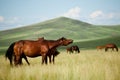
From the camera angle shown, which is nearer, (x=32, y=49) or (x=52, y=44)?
(x=32, y=49)

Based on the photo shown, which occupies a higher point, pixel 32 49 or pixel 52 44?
pixel 52 44

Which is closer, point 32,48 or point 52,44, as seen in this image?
point 32,48

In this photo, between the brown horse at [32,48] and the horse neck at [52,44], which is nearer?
the brown horse at [32,48]

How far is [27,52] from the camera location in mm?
12375

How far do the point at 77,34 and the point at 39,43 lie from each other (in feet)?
332

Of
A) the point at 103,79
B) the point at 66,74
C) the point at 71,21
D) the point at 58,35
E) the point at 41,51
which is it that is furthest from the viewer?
the point at 71,21

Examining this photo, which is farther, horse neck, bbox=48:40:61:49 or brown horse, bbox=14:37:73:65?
horse neck, bbox=48:40:61:49

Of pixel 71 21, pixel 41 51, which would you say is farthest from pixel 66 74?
pixel 71 21

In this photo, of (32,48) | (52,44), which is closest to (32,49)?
(32,48)

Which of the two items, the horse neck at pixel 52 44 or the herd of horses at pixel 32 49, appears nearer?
the herd of horses at pixel 32 49

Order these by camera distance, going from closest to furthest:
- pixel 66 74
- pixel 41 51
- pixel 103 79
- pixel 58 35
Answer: pixel 103 79 < pixel 66 74 < pixel 41 51 < pixel 58 35

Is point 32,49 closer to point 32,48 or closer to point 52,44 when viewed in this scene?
point 32,48

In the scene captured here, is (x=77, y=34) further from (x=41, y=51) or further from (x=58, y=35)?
(x=41, y=51)

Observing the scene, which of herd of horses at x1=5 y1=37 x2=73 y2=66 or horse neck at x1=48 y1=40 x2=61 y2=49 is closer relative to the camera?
herd of horses at x1=5 y1=37 x2=73 y2=66
